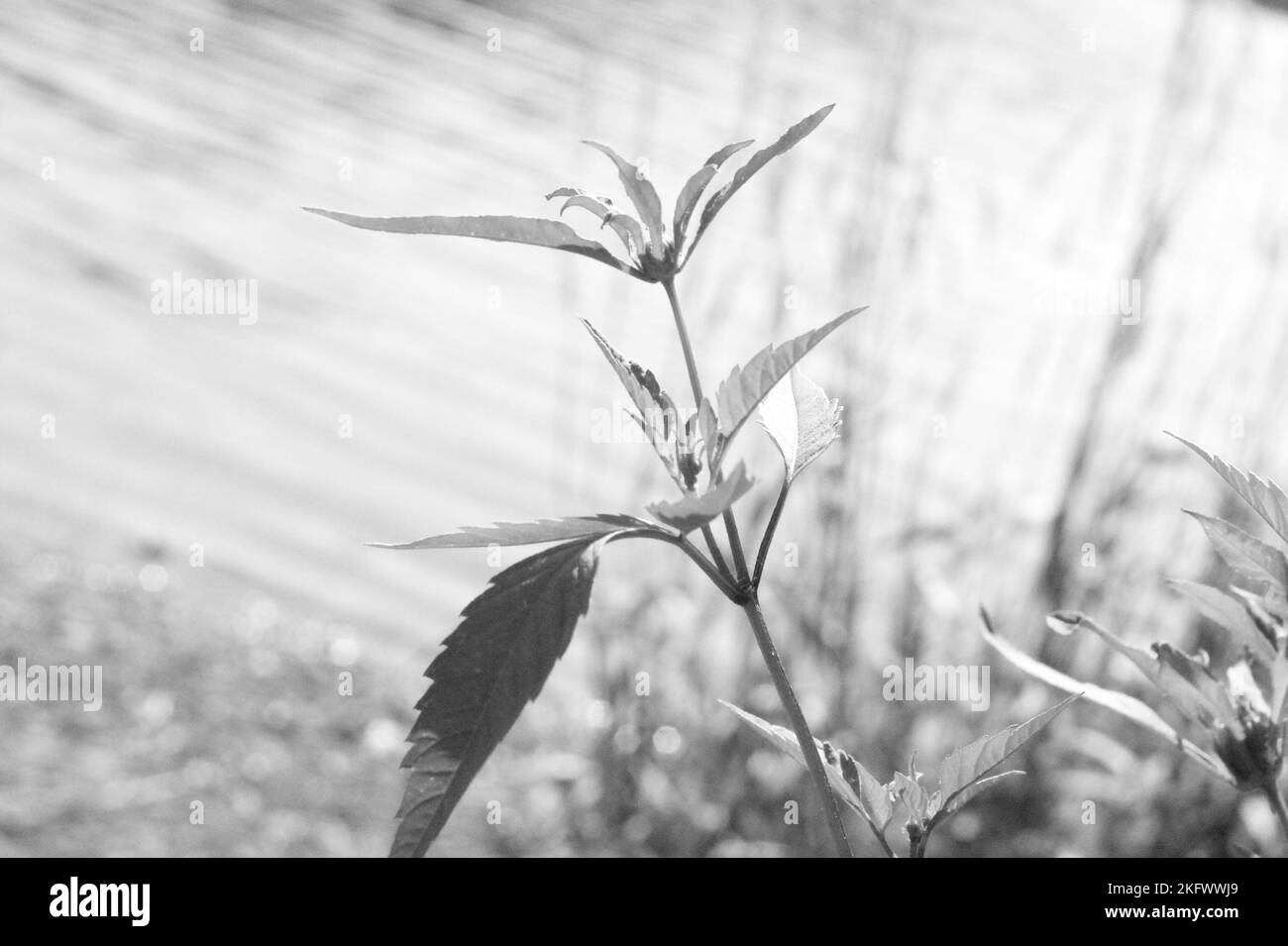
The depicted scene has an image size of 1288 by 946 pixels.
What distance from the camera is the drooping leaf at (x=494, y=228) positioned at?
1.67 feet

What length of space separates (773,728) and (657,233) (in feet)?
Answer: 0.66

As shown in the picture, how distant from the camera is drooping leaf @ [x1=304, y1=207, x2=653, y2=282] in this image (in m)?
0.51

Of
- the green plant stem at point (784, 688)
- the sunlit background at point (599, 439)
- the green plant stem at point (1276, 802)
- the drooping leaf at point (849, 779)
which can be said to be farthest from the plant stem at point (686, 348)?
the sunlit background at point (599, 439)

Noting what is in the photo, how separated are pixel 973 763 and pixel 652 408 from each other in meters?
0.19

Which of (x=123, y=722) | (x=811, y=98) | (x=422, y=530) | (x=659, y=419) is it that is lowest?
(x=123, y=722)

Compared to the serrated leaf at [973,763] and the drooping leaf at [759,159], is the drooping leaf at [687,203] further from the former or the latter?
the serrated leaf at [973,763]

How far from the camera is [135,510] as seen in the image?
409cm

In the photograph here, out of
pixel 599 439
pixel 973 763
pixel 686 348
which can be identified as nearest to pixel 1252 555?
pixel 973 763

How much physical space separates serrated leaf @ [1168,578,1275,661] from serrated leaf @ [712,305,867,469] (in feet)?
0.60

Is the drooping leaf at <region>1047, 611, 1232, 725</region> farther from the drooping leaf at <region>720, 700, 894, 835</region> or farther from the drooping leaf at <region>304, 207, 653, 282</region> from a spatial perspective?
the drooping leaf at <region>304, 207, 653, 282</region>

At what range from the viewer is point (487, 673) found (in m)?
0.52

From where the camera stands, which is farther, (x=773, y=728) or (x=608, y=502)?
(x=608, y=502)
